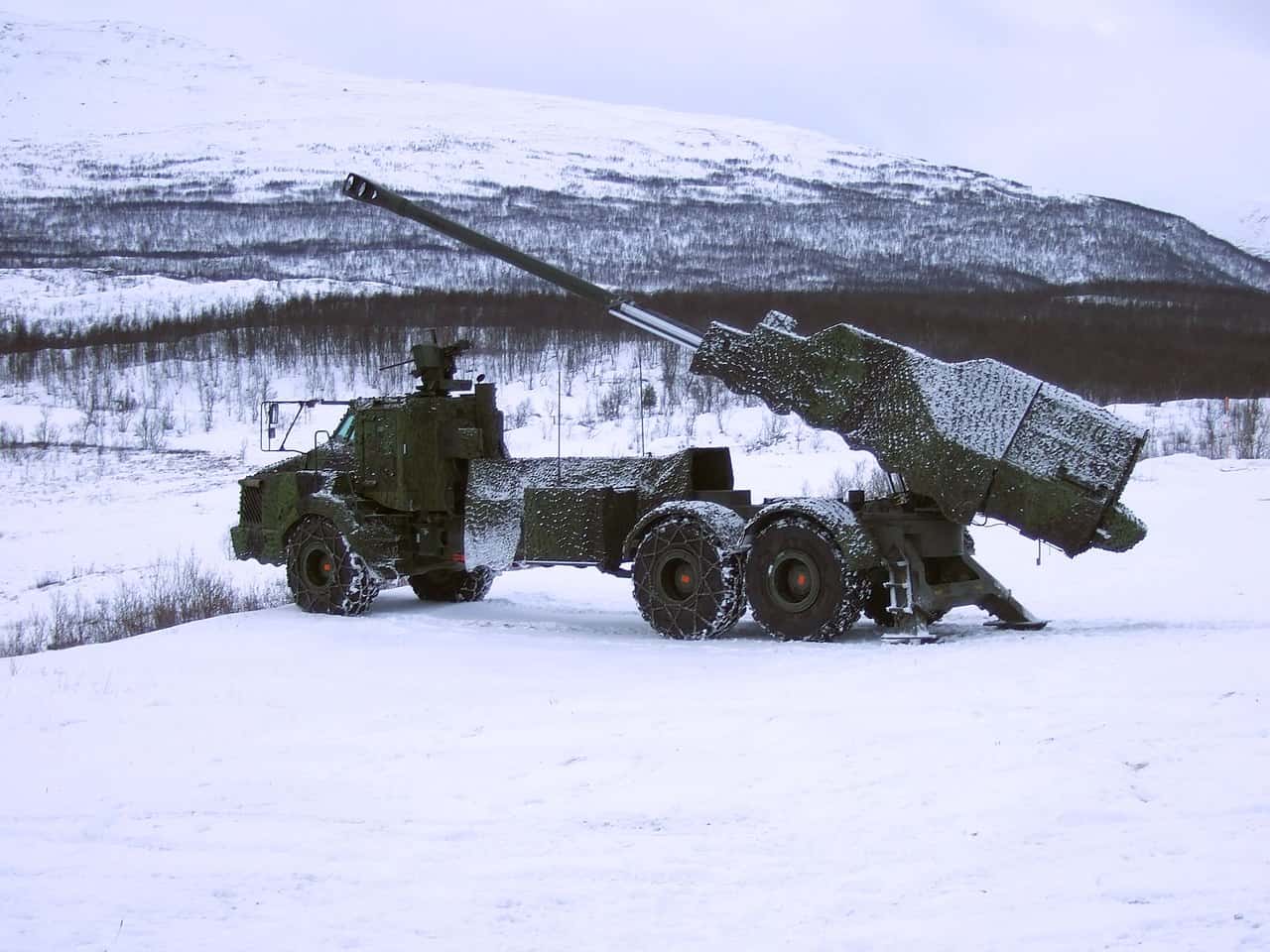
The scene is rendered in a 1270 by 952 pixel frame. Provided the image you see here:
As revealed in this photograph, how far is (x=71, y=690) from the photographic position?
9.77m

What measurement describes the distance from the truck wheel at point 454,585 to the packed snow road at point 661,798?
14.2ft

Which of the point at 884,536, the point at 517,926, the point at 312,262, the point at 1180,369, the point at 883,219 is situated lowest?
the point at 517,926

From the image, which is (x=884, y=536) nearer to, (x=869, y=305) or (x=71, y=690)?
(x=71, y=690)

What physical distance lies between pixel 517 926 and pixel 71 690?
18.7 feet

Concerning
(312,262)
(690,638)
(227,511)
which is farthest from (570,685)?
(312,262)

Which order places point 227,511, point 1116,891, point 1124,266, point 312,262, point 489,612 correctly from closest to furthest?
point 1116,891 < point 489,612 < point 227,511 < point 312,262 < point 1124,266

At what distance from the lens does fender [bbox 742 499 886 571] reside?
10.7 m

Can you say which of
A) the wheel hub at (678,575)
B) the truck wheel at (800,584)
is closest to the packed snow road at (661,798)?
the truck wheel at (800,584)

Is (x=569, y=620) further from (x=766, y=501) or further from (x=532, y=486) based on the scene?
(x=766, y=501)

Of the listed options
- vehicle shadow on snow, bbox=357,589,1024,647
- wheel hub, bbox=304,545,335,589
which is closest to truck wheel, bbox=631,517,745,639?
vehicle shadow on snow, bbox=357,589,1024,647

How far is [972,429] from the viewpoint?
10664mm

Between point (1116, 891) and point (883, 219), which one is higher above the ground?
point (883, 219)

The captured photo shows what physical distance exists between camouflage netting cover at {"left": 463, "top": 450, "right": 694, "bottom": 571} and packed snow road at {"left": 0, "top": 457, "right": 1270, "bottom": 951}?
6.59ft

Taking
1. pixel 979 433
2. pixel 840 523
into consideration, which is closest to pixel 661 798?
pixel 840 523
